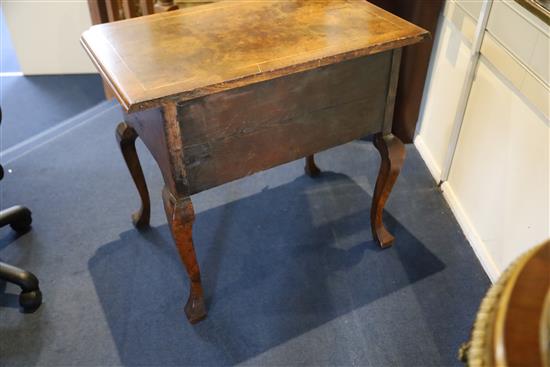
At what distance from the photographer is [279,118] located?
125 cm

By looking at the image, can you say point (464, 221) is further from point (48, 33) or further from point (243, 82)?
point (48, 33)

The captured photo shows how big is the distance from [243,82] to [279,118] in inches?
7.3

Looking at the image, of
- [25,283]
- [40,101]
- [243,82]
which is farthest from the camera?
[40,101]

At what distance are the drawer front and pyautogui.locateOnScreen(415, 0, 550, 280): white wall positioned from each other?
381 mm

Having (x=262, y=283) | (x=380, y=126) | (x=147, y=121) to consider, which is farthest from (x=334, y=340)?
(x=147, y=121)

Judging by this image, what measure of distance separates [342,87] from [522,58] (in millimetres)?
507

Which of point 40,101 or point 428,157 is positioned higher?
point 428,157

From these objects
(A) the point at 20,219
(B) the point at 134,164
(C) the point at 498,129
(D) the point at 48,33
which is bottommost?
(A) the point at 20,219

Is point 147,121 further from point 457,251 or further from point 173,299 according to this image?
point 457,251

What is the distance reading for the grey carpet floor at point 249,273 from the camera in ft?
4.68

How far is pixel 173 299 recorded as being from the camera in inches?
61.6

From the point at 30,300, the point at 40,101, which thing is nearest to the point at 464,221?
the point at 30,300

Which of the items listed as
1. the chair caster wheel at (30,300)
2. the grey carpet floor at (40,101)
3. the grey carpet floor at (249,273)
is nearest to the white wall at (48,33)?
the grey carpet floor at (40,101)

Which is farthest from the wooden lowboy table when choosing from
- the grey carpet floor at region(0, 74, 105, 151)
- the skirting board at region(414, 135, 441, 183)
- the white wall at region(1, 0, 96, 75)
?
the white wall at region(1, 0, 96, 75)
